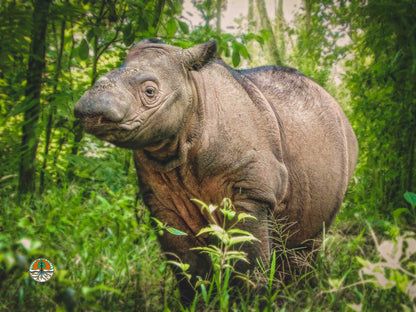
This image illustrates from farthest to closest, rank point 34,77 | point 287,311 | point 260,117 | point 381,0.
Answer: point 381,0 < point 34,77 < point 260,117 < point 287,311

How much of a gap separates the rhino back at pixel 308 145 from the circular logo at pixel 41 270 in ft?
6.15

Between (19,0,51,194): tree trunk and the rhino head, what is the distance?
1.42m

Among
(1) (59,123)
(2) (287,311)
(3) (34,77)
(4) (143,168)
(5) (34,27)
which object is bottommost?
(2) (287,311)

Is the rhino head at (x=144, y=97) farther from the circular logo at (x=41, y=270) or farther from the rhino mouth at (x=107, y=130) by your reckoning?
the circular logo at (x=41, y=270)

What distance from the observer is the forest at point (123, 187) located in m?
2.45

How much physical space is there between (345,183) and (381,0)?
197 cm

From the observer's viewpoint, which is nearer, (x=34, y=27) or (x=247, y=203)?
(x=247, y=203)

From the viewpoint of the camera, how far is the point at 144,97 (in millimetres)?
2691

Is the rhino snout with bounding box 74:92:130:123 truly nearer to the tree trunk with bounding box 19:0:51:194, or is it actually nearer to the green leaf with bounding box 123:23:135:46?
the tree trunk with bounding box 19:0:51:194

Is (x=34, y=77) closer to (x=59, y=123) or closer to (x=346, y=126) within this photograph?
(x=59, y=123)

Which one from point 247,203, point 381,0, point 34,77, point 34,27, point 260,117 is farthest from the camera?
point 381,0

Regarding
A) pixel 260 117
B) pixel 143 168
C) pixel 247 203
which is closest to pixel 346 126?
pixel 260 117

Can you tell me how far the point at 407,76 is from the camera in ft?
15.7

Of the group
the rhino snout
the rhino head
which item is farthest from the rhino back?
the rhino snout
